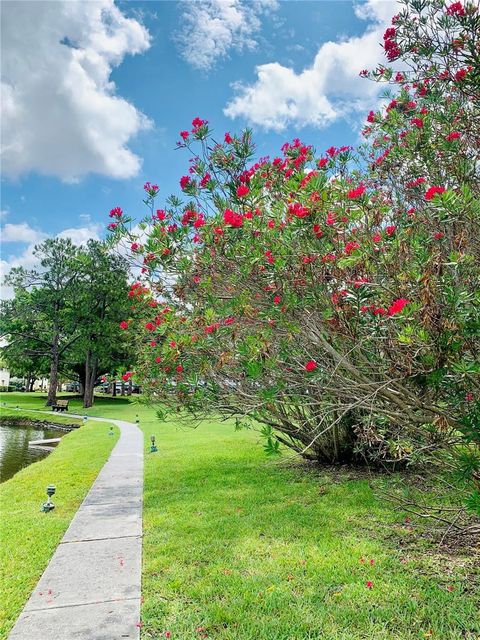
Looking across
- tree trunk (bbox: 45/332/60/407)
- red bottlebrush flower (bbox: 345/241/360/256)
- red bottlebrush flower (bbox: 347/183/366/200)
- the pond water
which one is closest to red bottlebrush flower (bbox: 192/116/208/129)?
red bottlebrush flower (bbox: 347/183/366/200)

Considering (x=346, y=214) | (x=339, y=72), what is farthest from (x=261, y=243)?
(x=339, y=72)

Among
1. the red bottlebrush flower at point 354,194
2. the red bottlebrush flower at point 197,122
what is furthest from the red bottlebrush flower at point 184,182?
the red bottlebrush flower at point 354,194

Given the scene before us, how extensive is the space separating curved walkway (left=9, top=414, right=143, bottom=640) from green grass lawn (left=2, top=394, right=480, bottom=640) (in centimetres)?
17

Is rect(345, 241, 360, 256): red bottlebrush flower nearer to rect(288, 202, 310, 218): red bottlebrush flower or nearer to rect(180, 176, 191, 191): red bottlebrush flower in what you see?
rect(288, 202, 310, 218): red bottlebrush flower

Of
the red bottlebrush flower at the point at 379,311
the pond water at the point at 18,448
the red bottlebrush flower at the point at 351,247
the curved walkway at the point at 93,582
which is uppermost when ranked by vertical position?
the red bottlebrush flower at the point at 351,247

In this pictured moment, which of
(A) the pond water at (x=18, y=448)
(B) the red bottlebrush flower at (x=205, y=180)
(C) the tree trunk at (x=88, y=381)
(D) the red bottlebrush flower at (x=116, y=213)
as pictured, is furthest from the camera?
(C) the tree trunk at (x=88, y=381)

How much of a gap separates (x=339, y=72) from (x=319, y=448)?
631cm

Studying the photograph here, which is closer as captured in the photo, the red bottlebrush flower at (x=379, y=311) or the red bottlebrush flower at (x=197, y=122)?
the red bottlebrush flower at (x=379, y=311)

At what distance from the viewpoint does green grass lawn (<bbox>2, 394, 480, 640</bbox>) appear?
3.09m

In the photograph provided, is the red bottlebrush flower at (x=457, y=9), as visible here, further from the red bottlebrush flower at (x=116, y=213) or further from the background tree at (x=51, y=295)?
the background tree at (x=51, y=295)

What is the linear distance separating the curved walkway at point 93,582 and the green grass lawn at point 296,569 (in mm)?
172

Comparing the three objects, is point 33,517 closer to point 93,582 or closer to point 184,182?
point 93,582

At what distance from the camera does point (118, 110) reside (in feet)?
25.5

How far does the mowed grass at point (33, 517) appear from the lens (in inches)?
149
